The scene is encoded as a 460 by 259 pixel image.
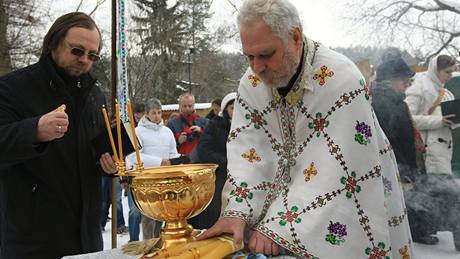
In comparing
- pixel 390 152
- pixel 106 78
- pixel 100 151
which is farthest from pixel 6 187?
pixel 106 78

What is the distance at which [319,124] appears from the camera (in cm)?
163

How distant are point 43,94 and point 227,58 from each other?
11.5 meters

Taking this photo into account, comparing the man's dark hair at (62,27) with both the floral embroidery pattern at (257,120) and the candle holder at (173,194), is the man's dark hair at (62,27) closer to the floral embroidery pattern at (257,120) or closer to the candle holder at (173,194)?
the candle holder at (173,194)

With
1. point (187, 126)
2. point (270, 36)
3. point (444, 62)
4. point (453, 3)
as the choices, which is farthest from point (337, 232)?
point (453, 3)

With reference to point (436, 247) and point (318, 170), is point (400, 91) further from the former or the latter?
point (318, 170)

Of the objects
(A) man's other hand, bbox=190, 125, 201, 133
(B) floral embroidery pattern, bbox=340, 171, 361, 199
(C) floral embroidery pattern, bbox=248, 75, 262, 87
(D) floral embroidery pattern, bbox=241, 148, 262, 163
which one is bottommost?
(B) floral embroidery pattern, bbox=340, 171, 361, 199

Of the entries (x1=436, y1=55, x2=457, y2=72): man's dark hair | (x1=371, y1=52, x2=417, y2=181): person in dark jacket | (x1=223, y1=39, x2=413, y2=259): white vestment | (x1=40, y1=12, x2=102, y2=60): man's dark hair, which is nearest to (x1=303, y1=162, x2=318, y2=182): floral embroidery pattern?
(x1=223, y1=39, x2=413, y2=259): white vestment

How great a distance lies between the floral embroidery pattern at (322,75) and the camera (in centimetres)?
167

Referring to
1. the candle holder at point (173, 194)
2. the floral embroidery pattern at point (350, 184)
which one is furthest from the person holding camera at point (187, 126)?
the floral embroidery pattern at point (350, 184)

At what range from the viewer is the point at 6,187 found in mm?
1843

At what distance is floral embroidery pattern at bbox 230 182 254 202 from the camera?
1.65 m

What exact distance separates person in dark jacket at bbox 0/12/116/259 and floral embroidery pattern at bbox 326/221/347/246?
95 cm

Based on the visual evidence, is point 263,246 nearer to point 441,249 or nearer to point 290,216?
point 290,216

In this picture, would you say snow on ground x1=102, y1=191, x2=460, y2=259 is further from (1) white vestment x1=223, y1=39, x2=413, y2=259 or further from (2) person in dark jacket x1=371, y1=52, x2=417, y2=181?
(1) white vestment x1=223, y1=39, x2=413, y2=259
